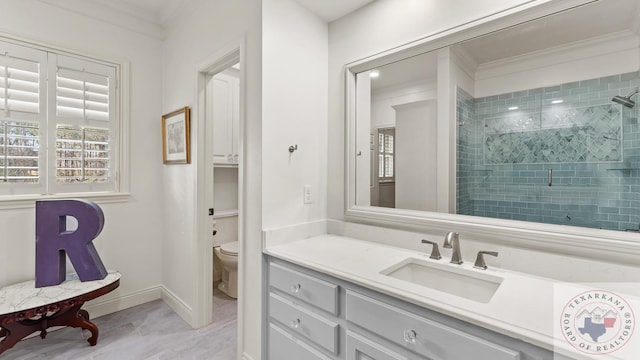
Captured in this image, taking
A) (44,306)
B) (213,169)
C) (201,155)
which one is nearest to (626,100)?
(201,155)

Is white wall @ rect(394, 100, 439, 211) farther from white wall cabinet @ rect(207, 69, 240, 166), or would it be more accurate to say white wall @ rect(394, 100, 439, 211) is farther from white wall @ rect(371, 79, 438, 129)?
white wall cabinet @ rect(207, 69, 240, 166)

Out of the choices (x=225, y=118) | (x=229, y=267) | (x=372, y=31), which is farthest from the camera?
(x=225, y=118)

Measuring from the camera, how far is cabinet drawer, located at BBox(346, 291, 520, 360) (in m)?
0.88

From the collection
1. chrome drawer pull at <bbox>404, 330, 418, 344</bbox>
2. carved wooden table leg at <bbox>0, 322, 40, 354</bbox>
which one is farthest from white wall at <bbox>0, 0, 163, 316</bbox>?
chrome drawer pull at <bbox>404, 330, 418, 344</bbox>

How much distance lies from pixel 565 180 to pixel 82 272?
122 inches

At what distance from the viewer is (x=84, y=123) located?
2420mm

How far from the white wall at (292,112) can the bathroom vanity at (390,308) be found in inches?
11.1

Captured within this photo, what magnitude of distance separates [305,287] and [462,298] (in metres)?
→ 0.73

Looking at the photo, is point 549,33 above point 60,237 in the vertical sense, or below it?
above

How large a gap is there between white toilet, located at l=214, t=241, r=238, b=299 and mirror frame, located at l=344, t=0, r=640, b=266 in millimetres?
1433

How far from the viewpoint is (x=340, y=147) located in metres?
2.00

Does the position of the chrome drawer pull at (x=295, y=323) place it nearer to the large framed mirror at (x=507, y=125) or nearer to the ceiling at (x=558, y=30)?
the large framed mirror at (x=507, y=125)

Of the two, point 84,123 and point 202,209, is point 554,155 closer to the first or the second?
point 202,209

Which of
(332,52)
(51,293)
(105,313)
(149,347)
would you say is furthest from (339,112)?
(105,313)
